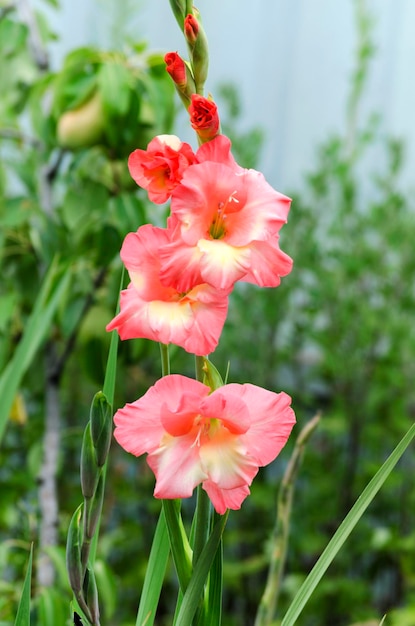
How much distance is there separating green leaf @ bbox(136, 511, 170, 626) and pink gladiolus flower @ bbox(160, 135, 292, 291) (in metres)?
0.11

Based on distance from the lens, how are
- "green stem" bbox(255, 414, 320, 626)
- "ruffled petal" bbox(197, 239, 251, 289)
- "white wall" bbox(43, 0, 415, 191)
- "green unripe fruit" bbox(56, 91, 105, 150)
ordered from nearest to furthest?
"ruffled petal" bbox(197, 239, 251, 289) < "green stem" bbox(255, 414, 320, 626) < "green unripe fruit" bbox(56, 91, 105, 150) < "white wall" bbox(43, 0, 415, 191)

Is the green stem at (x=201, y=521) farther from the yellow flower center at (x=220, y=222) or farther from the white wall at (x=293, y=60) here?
the white wall at (x=293, y=60)

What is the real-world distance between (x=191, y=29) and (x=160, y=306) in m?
0.10

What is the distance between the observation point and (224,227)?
302mm

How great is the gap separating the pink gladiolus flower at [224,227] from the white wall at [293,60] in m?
1.69

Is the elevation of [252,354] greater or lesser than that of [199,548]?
greater

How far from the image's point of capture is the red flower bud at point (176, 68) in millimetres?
296

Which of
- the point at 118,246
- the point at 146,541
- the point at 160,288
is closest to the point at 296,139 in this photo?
the point at 146,541

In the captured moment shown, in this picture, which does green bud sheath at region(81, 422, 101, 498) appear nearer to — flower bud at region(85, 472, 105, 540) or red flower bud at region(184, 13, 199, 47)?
flower bud at region(85, 472, 105, 540)

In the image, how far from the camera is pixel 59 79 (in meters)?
0.90

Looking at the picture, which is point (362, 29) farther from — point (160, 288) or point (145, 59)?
point (160, 288)

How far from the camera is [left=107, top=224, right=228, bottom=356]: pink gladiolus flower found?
0.29 m

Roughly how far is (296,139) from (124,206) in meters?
1.25

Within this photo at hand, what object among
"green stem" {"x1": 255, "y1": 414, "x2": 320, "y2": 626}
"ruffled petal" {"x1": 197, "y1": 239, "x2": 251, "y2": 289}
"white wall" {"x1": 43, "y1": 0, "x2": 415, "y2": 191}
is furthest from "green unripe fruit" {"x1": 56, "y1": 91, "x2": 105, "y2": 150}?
"white wall" {"x1": 43, "y1": 0, "x2": 415, "y2": 191}
